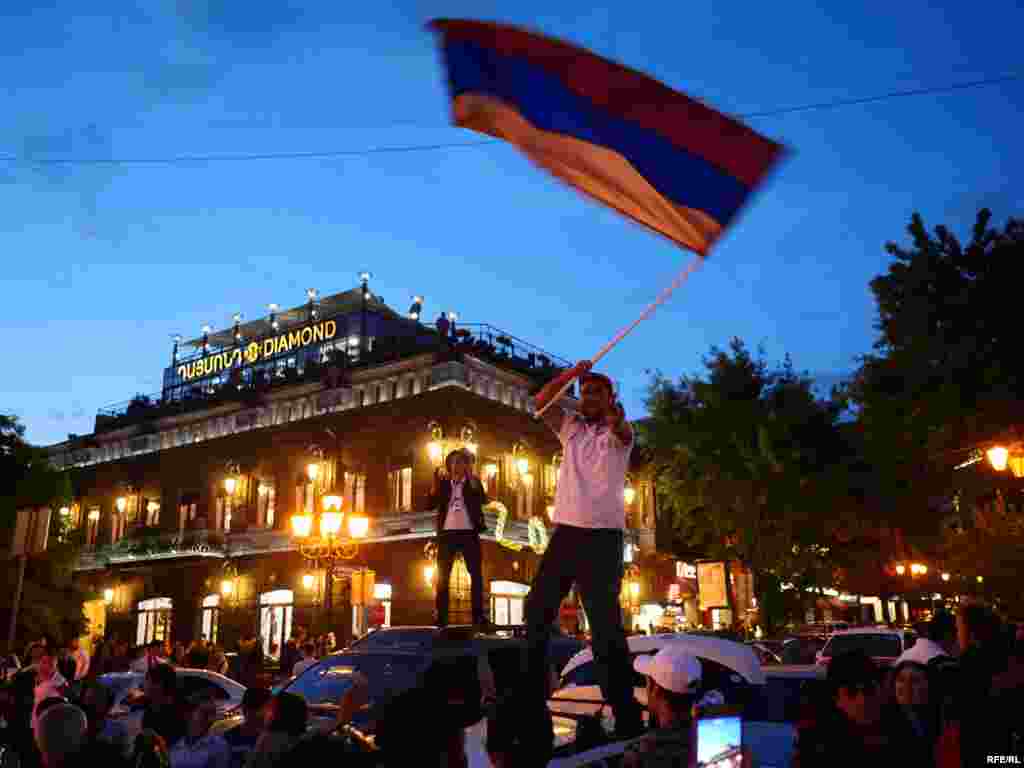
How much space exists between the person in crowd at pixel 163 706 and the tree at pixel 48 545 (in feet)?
89.5

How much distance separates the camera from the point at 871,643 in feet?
52.6

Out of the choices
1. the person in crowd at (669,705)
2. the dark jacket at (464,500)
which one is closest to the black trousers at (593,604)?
the person in crowd at (669,705)

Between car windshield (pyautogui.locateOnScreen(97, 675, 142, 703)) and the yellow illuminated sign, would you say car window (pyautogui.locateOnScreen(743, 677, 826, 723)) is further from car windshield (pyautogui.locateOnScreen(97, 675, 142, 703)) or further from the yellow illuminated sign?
the yellow illuminated sign

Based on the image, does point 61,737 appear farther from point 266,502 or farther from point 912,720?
point 266,502

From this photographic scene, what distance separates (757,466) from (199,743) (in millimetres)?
29110

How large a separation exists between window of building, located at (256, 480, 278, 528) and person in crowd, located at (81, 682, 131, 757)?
28.8 meters

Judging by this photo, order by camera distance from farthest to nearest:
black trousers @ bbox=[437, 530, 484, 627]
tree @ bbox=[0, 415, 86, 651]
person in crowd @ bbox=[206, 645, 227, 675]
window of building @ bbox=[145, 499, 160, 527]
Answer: window of building @ bbox=[145, 499, 160, 527]
tree @ bbox=[0, 415, 86, 651]
person in crowd @ bbox=[206, 645, 227, 675]
black trousers @ bbox=[437, 530, 484, 627]

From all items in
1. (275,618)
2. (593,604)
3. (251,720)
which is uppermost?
(275,618)

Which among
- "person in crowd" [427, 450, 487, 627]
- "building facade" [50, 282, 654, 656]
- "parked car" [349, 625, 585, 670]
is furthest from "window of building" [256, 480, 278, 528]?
"parked car" [349, 625, 585, 670]

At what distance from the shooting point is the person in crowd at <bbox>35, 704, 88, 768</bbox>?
407cm

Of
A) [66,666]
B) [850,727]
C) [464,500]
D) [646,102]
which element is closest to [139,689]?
[66,666]

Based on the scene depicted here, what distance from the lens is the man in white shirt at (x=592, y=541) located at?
535 cm

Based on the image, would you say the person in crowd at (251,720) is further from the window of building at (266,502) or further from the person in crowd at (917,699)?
the window of building at (266,502)

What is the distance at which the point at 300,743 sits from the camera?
10.6 feet
